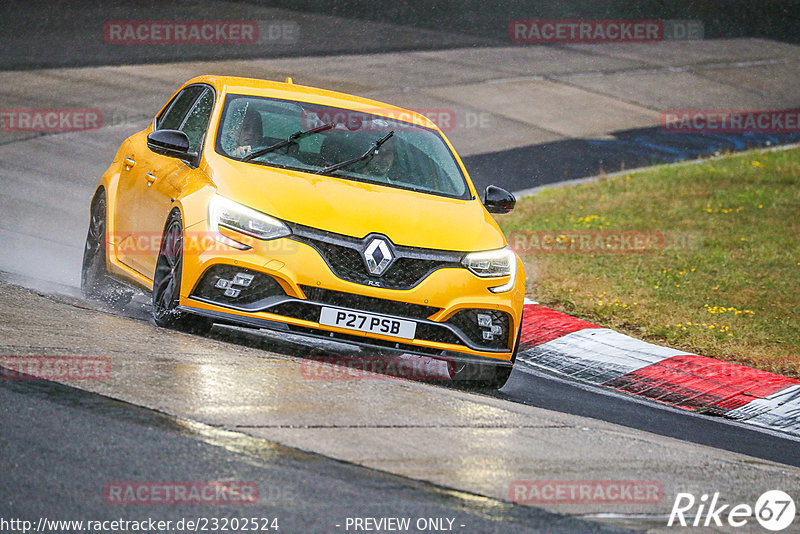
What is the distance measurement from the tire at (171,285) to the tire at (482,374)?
5.62 feet

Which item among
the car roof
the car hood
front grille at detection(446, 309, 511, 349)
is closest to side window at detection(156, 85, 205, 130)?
the car roof

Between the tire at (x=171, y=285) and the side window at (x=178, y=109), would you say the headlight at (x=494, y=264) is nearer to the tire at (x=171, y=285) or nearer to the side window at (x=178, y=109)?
the tire at (x=171, y=285)

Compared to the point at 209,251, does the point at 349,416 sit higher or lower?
Result: lower

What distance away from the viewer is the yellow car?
7.34 meters

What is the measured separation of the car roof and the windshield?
0.08 m

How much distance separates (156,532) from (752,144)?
1769 cm

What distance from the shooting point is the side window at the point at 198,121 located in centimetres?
858

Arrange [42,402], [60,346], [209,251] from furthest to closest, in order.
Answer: [209,251] → [60,346] → [42,402]

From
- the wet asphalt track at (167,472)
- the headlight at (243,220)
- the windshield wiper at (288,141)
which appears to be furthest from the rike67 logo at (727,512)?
the windshield wiper at (288,141)

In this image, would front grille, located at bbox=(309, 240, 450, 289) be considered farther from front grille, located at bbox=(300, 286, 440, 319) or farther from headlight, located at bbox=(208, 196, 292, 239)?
headlight, located at bbox=(208, 196, 292, 239)

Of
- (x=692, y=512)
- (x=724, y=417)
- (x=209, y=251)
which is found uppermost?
(x=209, y=251)

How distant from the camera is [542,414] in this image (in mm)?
7176

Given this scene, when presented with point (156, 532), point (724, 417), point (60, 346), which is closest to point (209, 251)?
point (60, 346)

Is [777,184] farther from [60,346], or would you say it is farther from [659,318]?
[60,346]
